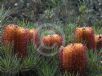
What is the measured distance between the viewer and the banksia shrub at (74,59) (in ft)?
4.92

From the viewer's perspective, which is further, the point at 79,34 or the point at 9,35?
the point at 79,34

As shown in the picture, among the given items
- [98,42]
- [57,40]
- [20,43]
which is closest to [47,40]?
[57,40]

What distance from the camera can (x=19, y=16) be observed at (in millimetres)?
4328

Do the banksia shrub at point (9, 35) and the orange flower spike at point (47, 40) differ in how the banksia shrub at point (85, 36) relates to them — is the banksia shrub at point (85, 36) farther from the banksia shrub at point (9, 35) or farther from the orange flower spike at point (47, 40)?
the banksia shrub at point (9, 35)

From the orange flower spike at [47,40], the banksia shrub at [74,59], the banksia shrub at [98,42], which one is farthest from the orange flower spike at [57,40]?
the banksia shrub at [98,42]

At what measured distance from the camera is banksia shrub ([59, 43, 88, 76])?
150 cm

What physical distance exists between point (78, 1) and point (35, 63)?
3100 millimetres

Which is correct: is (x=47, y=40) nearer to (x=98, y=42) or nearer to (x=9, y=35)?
(x=9, y=35)

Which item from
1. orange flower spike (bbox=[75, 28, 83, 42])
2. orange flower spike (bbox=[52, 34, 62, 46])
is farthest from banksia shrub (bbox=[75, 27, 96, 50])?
orange flower spike (bbox=[52, 34, 62, 46])

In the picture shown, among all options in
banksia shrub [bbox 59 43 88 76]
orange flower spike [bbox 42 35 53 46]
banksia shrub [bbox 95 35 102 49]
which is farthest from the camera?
banksia shrub [bbox 95 35 102 49]

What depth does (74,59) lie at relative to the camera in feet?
4.92

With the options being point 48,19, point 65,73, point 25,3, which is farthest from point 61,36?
point 25,3

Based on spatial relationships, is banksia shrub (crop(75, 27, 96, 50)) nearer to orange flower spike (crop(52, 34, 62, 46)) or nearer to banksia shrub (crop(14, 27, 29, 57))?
orange flower spike (crop(52, 34, 62, 46))

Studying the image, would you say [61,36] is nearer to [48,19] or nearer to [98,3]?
[48,19]
